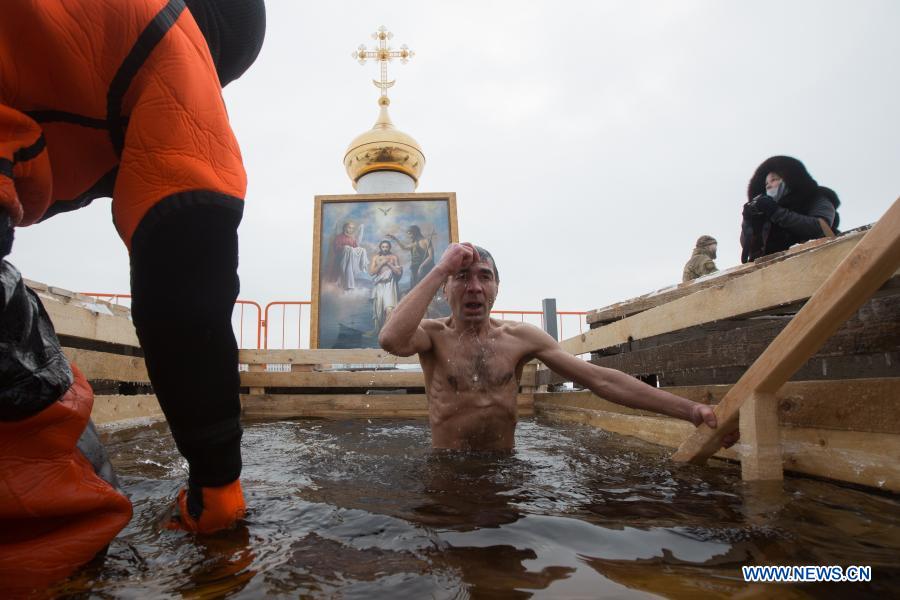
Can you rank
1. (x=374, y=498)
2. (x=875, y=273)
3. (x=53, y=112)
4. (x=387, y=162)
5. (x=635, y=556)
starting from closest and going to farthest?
(x=53, y=112)
(x=635, y=556)
(x=875, y=273)
(x=374, y=498)
(x=387, y=162)

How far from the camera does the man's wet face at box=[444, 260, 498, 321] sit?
11.0 ft

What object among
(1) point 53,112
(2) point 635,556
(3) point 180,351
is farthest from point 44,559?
(2) point 635,556

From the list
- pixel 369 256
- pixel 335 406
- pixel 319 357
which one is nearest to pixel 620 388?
pixel 335 406

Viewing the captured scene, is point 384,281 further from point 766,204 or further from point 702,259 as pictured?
point 766,204

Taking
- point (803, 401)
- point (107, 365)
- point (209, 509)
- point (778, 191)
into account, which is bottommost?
point (209, 509)

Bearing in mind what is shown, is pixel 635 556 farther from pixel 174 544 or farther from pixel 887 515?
pixel 174 544

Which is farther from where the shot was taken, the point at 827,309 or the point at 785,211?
the point at 785,211

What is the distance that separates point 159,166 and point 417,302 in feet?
5.71

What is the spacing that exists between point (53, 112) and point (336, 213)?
932 centimetres

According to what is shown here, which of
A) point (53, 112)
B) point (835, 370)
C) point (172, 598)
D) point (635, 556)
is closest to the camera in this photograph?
point (172, 598)

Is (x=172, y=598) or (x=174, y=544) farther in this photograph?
(x=174, y=544)

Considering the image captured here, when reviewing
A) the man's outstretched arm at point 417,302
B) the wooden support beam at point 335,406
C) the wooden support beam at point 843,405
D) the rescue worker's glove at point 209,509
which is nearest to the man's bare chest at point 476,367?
the man's outstretched arm at point 417,302

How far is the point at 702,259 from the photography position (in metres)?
7.41

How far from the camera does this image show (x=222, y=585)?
1207 mm
